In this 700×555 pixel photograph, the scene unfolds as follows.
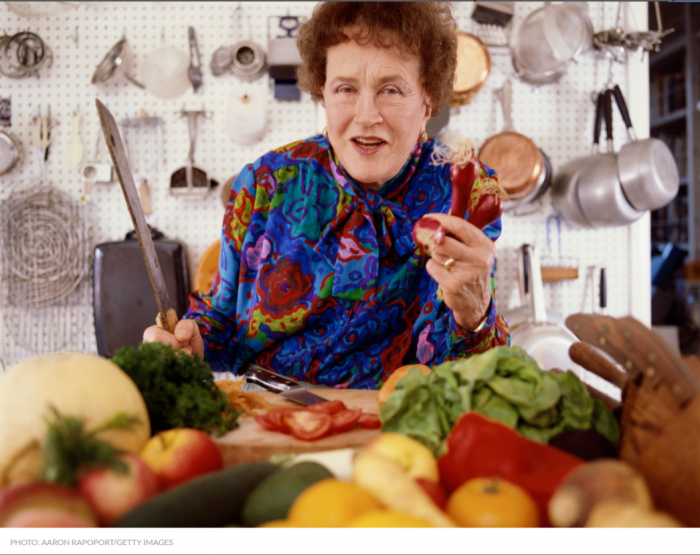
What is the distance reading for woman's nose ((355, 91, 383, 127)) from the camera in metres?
1.08

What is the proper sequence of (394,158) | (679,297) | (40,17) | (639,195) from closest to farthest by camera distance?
1. (394,158)
2. (639,195)
3. (40,17)
4. (679,297)

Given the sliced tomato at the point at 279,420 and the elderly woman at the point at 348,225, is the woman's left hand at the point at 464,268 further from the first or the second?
the sliced tomato at the point at 279,420

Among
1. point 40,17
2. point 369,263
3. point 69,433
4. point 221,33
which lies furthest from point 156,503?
point 40,17

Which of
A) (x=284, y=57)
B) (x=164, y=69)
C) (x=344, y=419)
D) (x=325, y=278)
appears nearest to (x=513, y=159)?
(x=284, y=57)

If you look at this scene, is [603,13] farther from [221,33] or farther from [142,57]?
[142,57]

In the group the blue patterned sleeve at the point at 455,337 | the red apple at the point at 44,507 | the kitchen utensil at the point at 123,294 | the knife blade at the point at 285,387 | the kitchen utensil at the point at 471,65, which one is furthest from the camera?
the kitchen utensil at the point at 471,65

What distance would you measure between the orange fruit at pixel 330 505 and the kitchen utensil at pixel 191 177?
6.86 feet

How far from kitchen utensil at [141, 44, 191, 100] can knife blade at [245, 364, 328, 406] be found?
71.0 inches

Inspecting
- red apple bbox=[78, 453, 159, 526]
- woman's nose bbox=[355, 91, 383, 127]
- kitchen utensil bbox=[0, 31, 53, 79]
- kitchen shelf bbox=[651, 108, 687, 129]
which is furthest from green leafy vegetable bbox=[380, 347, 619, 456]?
kitchen shelf bbox=[651, 108, 687, 129]

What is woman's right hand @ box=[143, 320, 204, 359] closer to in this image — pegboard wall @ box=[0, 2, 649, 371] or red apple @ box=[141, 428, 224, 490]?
red apple @ box=[141, 428, 224, 490]

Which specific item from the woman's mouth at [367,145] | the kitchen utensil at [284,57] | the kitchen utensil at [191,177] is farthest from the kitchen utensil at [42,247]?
the woman's mouth at [367,145]

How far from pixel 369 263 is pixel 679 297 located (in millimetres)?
3559

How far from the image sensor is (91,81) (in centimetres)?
238

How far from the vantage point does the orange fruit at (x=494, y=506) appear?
0.38 metres
